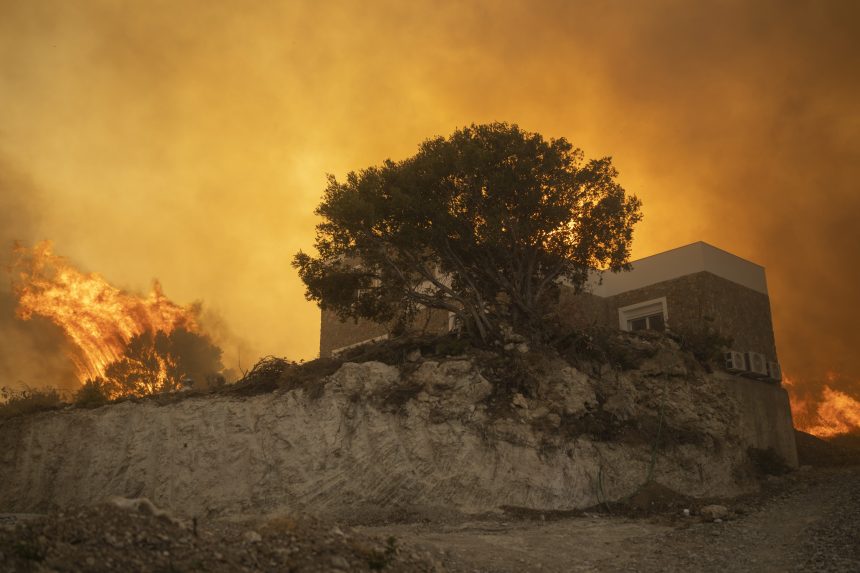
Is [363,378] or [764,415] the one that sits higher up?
[363,378]

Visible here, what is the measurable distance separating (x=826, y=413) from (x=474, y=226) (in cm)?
2717

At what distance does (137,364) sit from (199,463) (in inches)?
1088

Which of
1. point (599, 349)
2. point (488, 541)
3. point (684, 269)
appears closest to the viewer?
point (488, 541)

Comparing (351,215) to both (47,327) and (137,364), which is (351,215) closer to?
(137,364)

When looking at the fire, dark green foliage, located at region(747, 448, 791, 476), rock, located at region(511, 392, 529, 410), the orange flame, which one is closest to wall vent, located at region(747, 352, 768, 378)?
dark green foliage, located at region(747, 448, 791, 476)

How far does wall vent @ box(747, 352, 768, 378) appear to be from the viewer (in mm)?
23062

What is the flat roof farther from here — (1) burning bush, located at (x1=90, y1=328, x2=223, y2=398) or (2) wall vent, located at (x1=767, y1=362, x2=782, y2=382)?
(1) burning bush, located at (x1=90, y1=328, x2=223, y2=398)

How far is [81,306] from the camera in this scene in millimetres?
37750

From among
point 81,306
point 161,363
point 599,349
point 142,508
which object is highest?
point 81,306

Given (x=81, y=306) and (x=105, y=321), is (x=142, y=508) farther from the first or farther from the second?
(x=105, y=321)

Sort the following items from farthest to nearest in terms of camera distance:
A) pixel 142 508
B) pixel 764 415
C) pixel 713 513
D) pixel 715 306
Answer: pixel 715 306, pixel 764 415, pixel 713 513, pixel 142 508

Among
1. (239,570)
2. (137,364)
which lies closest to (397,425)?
(239,570)

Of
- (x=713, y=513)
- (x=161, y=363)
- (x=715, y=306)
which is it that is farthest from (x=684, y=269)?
(x=161, y=363)

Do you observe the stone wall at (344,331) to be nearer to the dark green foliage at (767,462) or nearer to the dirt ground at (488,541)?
the dark green foliage at (767,462)
